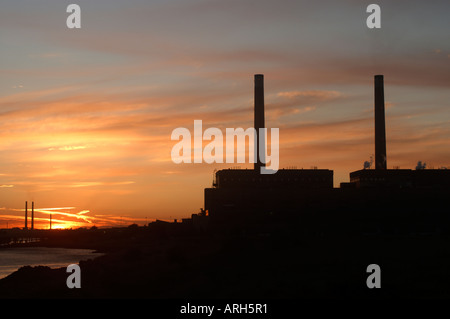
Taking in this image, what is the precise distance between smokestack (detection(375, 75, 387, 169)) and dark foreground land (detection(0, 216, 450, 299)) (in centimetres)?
3799

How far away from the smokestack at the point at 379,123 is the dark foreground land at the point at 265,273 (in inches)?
1496

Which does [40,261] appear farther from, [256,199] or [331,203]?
[331,203]

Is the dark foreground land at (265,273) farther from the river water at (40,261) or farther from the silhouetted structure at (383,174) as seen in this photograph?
the silhouetted structure at (383,174)

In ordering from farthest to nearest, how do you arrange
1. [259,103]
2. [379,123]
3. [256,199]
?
1. [379,123]
2. [259,103]
3. [256,199]

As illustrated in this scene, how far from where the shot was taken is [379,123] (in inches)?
4422

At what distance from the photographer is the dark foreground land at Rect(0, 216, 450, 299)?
1688 inches

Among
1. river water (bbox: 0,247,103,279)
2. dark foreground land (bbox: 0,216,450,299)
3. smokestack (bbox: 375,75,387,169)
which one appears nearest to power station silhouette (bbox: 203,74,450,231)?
smokestack (bbox: 375,75,387,169)

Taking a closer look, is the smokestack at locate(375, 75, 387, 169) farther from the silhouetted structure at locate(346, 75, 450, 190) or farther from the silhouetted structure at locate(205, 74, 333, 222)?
the silhouetted structure at locate(205, 74, 333, 222)

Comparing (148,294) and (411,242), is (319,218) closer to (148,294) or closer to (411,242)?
(411,242)

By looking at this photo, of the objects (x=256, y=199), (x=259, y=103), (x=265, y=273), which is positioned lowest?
(x=265, y=273)

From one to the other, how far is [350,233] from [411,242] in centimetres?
2240

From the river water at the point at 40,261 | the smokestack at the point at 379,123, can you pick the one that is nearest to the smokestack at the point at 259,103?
the smokestack at the point at 379,123

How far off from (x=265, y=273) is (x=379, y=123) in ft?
225

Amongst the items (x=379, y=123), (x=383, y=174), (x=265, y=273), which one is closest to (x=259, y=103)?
(x=379, y=123)
